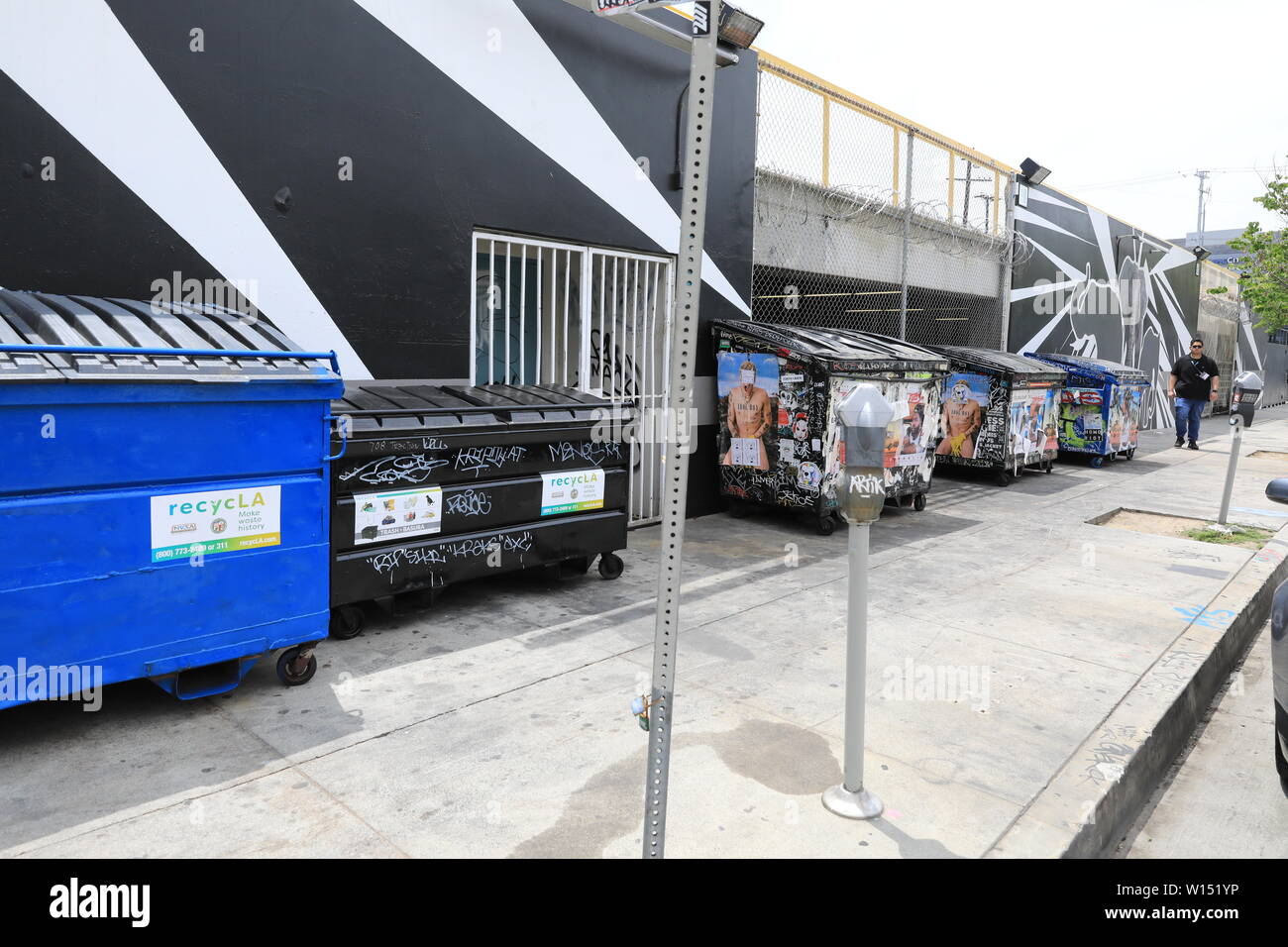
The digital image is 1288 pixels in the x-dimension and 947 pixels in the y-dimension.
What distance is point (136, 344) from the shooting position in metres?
3.68

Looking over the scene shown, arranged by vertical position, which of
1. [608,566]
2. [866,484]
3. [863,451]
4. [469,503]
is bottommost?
[608,566]

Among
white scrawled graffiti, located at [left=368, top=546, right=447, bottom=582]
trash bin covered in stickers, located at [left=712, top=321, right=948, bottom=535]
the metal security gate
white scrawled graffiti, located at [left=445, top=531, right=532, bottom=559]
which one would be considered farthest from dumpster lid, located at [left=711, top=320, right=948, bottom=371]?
white scrawled graffiti, located at [left=368, top=546, right=447, bottom=582]

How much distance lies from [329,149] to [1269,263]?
2132 centimetres

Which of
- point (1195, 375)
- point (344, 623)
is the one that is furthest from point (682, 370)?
point (1195, 375)

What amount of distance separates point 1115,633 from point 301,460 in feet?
15.3

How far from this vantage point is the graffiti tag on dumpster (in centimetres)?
459

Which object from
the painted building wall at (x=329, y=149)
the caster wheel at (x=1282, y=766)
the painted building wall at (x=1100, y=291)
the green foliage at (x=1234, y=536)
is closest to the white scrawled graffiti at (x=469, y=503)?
the painted building wall at (x=329, y=149)

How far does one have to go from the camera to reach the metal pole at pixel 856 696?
298 centimetres

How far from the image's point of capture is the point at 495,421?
16.9 feet

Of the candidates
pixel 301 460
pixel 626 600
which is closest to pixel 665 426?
pixel 626 600

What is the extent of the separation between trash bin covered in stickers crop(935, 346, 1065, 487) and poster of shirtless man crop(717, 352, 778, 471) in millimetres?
4205

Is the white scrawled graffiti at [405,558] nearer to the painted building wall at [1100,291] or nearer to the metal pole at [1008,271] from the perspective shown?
the metal pole at [1008,271]

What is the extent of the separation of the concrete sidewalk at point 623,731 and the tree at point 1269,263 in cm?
1676

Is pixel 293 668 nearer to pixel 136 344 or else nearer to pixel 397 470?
pixel 397 470
